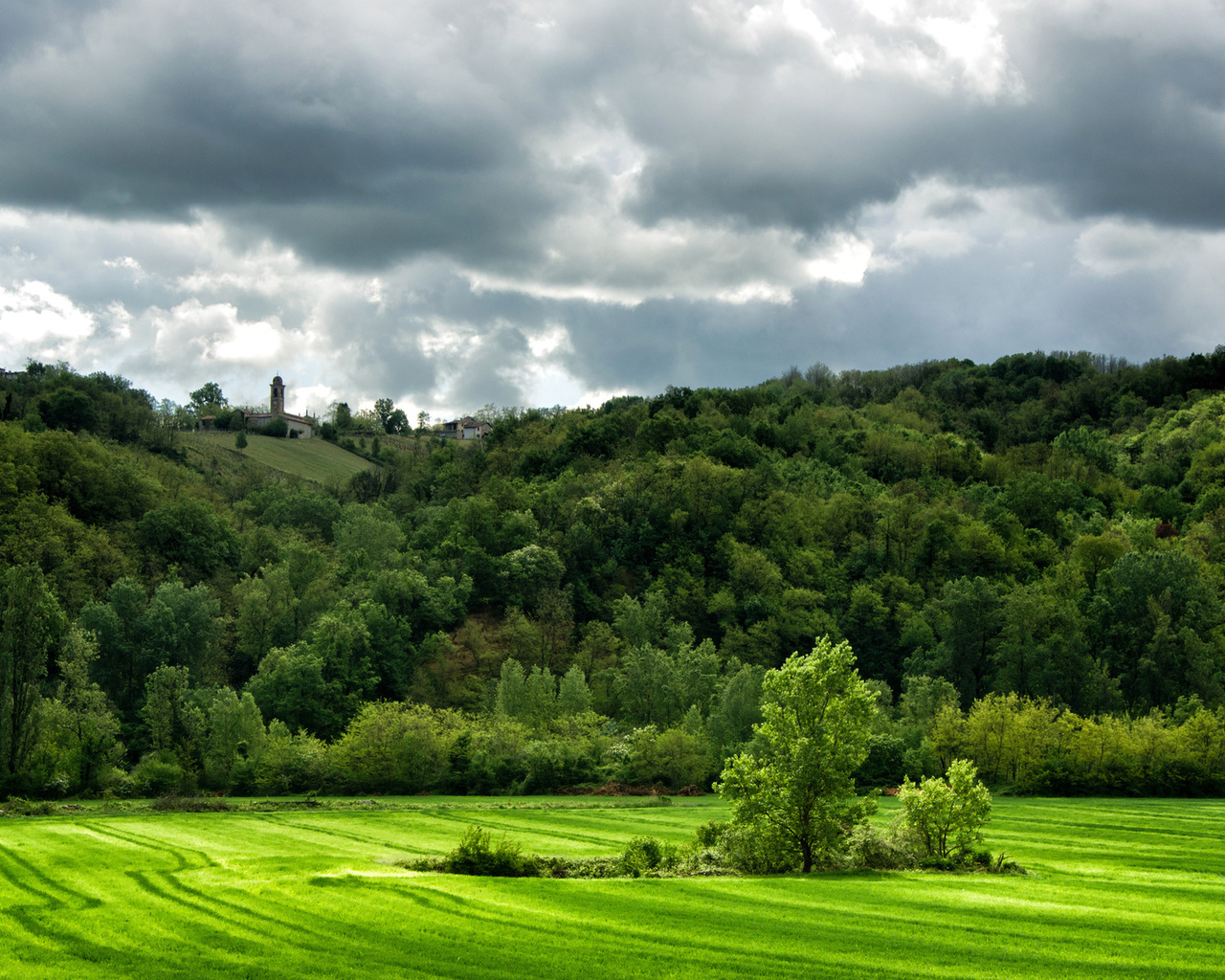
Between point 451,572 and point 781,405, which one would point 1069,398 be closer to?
point 781,405

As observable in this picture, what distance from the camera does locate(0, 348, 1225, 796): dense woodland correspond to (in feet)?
216

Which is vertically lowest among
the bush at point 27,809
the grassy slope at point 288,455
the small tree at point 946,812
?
the bush at point 27,809

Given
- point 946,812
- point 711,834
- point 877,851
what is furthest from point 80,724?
point 946,812

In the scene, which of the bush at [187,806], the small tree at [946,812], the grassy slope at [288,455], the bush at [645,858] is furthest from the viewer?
the grassy slope at [288,455]

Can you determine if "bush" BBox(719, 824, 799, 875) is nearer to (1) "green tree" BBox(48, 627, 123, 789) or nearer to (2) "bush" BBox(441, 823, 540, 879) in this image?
(2) "bush" BBox(441, 823, 540, 879)

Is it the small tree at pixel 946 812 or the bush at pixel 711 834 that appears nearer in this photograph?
the small tree at pixel 946 812

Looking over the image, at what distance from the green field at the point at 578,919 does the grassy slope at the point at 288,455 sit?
424 feet

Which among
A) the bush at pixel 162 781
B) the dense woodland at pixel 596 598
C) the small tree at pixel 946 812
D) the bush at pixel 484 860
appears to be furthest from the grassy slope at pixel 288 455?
the small tree at pixel 946 812

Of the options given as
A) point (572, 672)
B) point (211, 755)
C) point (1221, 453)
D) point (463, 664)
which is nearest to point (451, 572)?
point (463, 664)

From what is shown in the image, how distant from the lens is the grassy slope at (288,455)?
162 metres

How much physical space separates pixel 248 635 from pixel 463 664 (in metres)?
21.4

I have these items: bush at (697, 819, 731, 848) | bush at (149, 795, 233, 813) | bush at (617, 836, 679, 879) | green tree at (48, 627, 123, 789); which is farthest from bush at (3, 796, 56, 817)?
bush at (697, 819, 731, 848)

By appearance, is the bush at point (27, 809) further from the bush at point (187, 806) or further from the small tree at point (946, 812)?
the small tree at point (946, 812)

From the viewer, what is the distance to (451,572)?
104750 mm
